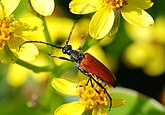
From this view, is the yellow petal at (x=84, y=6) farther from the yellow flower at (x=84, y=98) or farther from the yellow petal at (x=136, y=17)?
the yellow flower at (x=84, y=98)

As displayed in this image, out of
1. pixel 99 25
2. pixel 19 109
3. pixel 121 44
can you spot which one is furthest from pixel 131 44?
pixel 99 25

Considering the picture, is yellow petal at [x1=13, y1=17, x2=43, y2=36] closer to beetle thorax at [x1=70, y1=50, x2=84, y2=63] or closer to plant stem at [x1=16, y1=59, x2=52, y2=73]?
plant stem at [x1=16, y1=59, x2=52, y2=73]

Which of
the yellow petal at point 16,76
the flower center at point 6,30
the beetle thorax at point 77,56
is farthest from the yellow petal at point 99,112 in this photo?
the yellow petal at point 16,76

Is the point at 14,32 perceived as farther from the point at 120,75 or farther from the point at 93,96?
the point at 120,75

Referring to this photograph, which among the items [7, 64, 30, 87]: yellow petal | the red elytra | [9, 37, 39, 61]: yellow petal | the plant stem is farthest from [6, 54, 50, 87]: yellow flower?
the red elytra

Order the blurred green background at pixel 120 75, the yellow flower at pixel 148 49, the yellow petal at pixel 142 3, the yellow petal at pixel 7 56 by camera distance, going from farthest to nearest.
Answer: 1. the yellow flower at pixel 148 49
2. the blurred green background at pixel 120 75
3. the yellow petal at pixel 142 3
4. the yellow petal at pixel 7 56
